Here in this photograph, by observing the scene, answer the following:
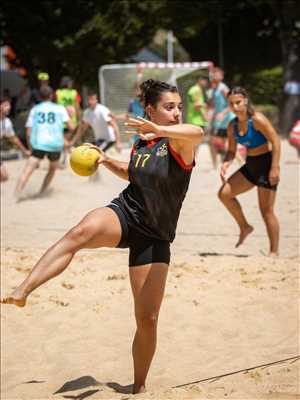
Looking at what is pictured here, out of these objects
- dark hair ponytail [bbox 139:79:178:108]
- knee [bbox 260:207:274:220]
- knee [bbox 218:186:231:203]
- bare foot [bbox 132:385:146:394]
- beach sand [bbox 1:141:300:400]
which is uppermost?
dark hair ponytail [bbox 139:79:178:108]

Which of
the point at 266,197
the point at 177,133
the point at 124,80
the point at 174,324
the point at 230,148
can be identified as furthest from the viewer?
the point at 124,80

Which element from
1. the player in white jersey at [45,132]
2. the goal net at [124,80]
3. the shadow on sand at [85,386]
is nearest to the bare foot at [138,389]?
the shadow on sand at [85,386]

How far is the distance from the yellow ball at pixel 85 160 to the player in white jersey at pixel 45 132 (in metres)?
7.81

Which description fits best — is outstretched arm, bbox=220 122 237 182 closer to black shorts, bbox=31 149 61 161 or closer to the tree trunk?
black shorts, bbox=31 149 61 161

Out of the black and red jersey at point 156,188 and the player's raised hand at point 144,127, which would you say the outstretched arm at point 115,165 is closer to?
the black and red jersey at point 156,188

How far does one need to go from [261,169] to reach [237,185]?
1.03ft

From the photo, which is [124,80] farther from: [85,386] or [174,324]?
[85,386]

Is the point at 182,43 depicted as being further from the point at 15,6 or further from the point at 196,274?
the point at 196,274

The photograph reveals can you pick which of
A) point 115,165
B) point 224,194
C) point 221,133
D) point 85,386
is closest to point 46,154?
point 221,133

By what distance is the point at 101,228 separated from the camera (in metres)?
4.30

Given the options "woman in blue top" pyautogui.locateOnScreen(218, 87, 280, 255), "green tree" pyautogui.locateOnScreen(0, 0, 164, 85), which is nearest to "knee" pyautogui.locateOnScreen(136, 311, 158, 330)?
"woman in blue top" pyautogui.locateOnScreen(218, 87, 280, 255)

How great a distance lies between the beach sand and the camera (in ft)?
16.5

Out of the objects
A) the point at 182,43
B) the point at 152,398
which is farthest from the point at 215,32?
the point at 152,398

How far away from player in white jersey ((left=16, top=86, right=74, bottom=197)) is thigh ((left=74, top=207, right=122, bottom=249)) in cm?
810
